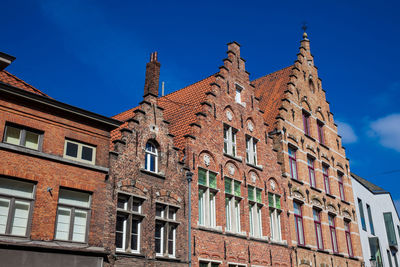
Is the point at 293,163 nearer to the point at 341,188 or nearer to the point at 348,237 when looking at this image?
the point at 341,188

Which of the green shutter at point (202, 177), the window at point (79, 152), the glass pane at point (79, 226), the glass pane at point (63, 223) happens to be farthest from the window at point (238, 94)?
the glass pane at point (63, 223)

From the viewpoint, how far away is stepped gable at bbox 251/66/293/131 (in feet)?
83.7

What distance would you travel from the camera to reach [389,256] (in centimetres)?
3275

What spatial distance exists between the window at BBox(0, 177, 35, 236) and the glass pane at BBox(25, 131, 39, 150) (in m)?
1.09

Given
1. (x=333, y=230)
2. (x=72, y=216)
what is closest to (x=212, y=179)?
(x=72, y=216)

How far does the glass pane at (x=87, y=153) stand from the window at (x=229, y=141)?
709 centimetres

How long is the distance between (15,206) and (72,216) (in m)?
1.66

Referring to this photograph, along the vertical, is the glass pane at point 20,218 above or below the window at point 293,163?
below

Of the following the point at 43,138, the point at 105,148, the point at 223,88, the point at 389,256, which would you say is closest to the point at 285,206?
the point at 223,88

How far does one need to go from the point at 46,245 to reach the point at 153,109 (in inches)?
255

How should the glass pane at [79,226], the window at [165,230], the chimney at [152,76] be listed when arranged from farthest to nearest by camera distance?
1. the chimney at [152,76]
2. the window at [165,230]
3. the glass pane at [79,226]

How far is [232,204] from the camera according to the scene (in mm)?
19078

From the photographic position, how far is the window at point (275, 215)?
21041mm

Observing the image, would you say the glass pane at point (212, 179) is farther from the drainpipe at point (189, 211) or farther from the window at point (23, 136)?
the window at point (23, 136)
